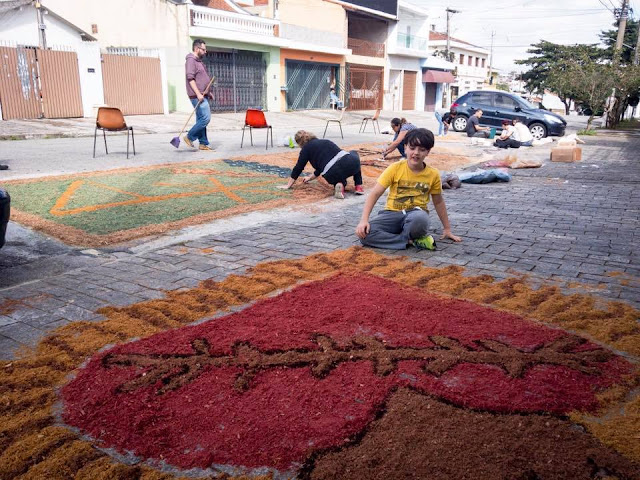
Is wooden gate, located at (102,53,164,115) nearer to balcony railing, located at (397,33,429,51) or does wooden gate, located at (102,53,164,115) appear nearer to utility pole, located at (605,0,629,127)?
utility pole, located at (605,0,629,127)

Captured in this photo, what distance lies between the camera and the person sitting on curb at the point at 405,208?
4.91 meters

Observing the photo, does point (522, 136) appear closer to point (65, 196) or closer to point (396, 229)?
point (396, 229)

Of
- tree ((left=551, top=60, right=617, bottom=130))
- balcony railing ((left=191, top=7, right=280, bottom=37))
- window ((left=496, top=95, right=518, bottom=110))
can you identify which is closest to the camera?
window ((left=496, top=95, right=518, bottom=110))

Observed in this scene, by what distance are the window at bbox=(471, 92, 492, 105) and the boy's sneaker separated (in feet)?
52.9

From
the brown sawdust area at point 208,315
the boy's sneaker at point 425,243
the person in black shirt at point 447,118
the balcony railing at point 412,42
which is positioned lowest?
the brown sawdust area at point 208,315

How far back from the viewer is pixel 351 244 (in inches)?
204

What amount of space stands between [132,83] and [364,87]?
1844cm

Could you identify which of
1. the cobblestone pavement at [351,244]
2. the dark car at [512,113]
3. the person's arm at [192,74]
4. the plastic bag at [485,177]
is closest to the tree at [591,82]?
the dark car at [512,113]

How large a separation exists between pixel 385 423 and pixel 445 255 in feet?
9.11

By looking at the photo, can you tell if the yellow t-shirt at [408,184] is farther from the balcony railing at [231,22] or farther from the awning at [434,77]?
the awning at [434,77]

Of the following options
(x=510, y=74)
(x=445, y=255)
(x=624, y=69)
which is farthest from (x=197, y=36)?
(x=510, y=74)

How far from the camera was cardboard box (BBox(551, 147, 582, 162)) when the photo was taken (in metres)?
12.0

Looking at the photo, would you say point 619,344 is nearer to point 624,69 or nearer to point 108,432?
point 108,432

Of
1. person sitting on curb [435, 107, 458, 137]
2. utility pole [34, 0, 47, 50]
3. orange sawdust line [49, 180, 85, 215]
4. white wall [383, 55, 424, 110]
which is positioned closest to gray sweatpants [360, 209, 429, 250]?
orange sawdust line [49, 180, 85, 215]
